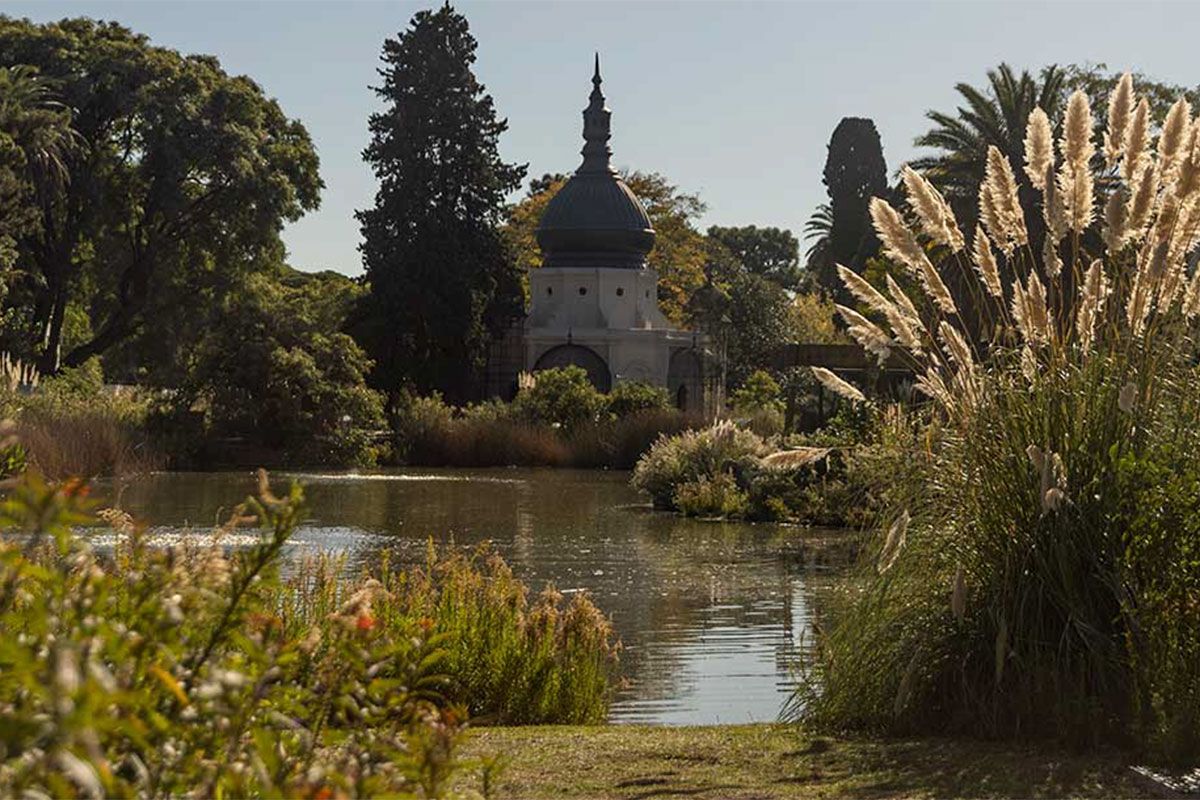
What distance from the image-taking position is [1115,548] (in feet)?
22.2

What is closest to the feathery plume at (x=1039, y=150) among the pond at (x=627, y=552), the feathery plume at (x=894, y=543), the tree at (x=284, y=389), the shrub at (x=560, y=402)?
the feathery plume at (x=894, y=543)

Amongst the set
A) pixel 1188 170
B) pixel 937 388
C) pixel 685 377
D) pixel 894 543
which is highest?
pixel 685 377

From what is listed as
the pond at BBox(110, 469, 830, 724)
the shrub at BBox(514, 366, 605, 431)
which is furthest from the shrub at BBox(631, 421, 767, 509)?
the shrub at BBox(514, 366, 605, 431)

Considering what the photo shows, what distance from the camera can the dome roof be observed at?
182ft


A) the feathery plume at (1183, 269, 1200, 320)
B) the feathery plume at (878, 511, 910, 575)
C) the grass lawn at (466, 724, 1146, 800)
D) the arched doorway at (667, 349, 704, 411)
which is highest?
the arched doorway at (667, 349, 704, 411)

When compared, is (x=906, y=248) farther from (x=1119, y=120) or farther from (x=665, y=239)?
(x=665, y=239)

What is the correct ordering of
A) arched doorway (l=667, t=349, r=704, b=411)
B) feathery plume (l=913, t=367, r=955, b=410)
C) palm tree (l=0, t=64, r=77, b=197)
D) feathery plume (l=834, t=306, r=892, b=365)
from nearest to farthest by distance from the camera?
feathery plume (l=913, t=367, r=955, b=410), feathery plume (l=834, t=306, r=892, b=365), palm tree (l=0, t=64, r=77, b=197), arched doorway (l=667, t=349, r=704, b=411)

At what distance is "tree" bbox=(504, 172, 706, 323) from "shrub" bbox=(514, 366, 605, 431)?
77.9 feet

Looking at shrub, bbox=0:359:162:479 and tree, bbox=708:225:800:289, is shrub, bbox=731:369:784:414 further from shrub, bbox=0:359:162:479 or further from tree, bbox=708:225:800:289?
tree, bbox=708:225:800:289

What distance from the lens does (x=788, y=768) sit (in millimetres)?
6711

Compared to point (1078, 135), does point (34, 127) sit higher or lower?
higher

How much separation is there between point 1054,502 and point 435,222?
4222 cm

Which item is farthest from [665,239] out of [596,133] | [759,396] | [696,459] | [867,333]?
[867,333]

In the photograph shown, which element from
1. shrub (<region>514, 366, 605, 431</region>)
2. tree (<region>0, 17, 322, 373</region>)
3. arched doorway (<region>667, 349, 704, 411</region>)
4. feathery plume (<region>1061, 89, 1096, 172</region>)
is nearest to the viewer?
feathery plume (<region>1061, 89, 1096, 172</region>)
